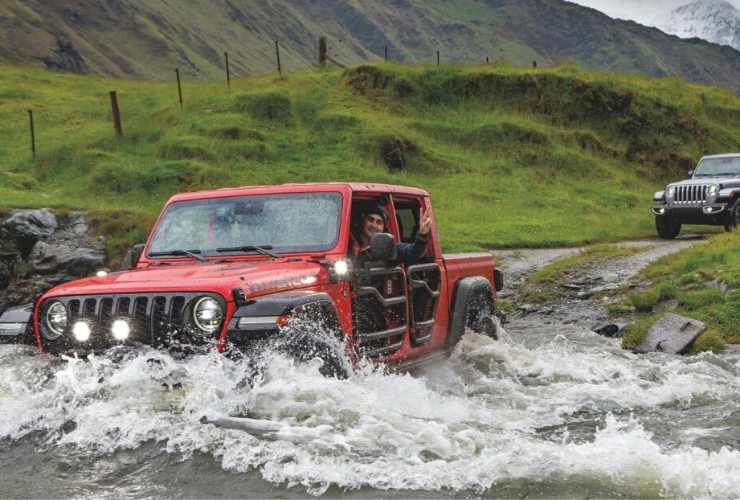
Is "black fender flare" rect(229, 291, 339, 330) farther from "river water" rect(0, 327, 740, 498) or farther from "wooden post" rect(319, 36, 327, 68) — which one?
"wooden post" rect(319, 36, 327, 68)

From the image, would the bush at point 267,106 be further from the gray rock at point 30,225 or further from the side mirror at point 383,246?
the side mirror at point 383,246

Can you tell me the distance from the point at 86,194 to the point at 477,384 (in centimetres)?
1641

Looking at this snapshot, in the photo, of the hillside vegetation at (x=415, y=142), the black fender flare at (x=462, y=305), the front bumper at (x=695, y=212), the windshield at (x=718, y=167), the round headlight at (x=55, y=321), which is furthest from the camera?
the hillside vegetation at (x=415, y=142)

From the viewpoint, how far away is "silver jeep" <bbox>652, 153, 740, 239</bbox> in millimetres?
18516

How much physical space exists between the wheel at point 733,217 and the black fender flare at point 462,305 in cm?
1212

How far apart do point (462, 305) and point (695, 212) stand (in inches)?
502

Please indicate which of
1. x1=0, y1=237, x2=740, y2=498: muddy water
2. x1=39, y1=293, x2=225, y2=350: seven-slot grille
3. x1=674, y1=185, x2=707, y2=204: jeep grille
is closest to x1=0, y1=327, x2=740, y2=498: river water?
x1=0, y1=237, x2=740, y2=498: muddy water

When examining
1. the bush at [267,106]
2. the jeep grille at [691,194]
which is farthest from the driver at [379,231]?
the bush at [267,106]

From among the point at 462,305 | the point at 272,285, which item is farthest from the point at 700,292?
the point at 272,285

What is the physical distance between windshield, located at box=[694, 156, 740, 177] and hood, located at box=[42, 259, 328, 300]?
53.0 ft

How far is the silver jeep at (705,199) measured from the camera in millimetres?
18516

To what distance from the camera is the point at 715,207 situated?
18.6 meters

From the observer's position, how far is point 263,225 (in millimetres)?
6715

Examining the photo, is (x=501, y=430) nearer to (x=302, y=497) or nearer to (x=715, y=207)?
(x=302, y=497)
